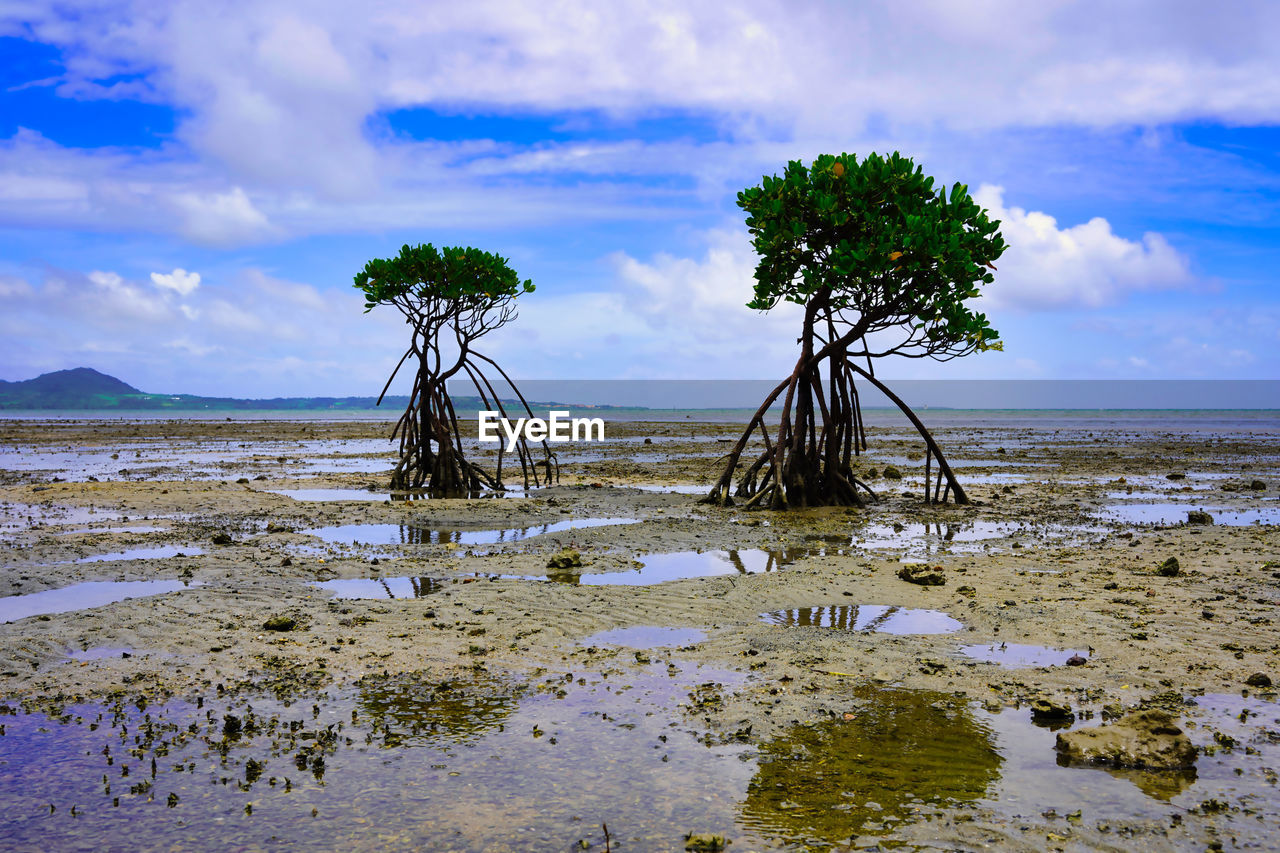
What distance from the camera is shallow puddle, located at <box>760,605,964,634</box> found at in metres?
8.40

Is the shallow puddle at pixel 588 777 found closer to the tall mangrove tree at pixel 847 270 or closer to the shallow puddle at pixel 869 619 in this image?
the shallow puddle at pixel 869 619

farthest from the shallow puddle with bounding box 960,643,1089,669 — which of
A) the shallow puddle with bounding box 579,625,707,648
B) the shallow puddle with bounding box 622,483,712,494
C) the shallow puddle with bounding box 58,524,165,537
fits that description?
the shallow puddle with bounding box 622,483,712,494

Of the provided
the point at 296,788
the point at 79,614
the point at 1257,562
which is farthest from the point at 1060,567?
the point at 79,614

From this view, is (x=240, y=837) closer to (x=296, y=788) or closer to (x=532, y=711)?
(x=296, y=788)

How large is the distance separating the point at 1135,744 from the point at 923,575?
192 inches

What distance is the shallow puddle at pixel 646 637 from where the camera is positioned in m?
7.87

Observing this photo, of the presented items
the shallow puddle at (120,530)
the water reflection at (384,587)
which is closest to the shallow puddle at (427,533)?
the shallow puddle at (120,530)

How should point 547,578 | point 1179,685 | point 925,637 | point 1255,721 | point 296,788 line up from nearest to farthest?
point 296,788
point 1255,721
point 1179,685
point 925,637
point 547,578

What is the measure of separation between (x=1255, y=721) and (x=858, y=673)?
2.68 metres

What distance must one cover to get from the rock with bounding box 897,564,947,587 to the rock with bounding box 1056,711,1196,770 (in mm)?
4541

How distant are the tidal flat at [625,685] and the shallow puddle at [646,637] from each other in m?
0.04

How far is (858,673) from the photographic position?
22.8 feet

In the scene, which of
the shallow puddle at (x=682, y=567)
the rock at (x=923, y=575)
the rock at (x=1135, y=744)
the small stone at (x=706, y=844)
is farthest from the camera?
the shallow puddle at (x=682, y=567)

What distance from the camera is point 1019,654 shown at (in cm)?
753
